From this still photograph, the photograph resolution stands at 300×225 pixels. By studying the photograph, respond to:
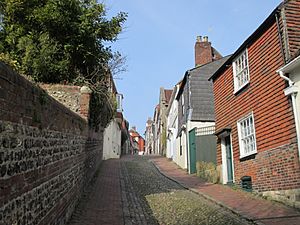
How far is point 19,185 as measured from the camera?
3607 millimetres

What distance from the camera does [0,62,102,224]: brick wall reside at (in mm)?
3207

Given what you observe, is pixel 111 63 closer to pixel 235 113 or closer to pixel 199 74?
pixel 235 113

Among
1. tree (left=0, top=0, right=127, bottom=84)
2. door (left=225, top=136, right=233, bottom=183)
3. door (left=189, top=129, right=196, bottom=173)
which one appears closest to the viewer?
tree (left=0, top=0, right=127, bottom=84)

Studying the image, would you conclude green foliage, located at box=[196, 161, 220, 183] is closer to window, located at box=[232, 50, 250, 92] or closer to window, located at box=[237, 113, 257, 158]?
window, located at box=[237, 113, 257, 158]

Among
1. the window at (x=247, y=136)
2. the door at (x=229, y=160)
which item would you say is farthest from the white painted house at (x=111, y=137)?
the window at (x=247, y=136)

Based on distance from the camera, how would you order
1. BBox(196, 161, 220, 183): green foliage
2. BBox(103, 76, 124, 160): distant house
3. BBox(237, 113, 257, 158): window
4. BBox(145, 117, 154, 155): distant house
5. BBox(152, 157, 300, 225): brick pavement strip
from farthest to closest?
BBox(145, 117, 154, 155): distant house → BBox(103, 76, 124, 160): distant house → BBox(196, 161, 220, 183): green foliage → BBox(237, 113, 257, 158): window → BBox(152, 157, 300, 225): brick pavement strip

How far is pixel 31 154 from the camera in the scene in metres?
4.07

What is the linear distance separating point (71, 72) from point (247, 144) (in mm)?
7285

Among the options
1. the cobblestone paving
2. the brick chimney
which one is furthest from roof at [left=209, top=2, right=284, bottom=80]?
the brick chimney

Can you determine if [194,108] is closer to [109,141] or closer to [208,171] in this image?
[208,171]

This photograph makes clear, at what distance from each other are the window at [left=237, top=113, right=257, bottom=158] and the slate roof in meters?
6.87

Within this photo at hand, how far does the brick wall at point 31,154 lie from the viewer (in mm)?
3207

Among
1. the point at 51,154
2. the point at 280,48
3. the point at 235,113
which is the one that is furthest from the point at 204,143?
the point at 51,154

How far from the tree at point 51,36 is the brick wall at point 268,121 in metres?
5.95
